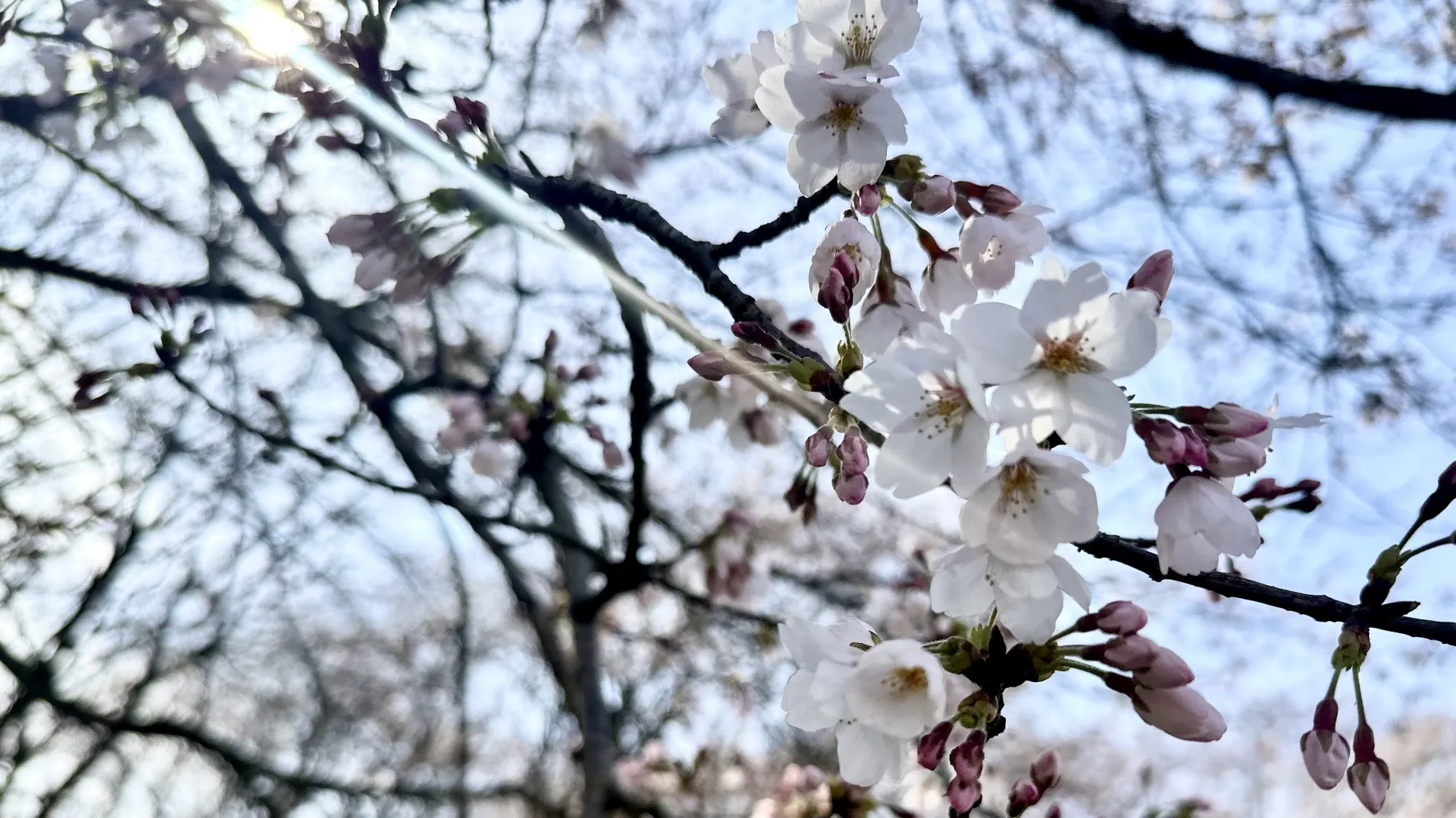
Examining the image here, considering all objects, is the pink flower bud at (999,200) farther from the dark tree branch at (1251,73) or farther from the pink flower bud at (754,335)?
the dark tree branch at (1251,73)

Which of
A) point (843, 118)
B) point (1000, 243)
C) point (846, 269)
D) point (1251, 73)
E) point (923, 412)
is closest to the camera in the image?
point (923, 412)

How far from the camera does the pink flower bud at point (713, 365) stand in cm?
108

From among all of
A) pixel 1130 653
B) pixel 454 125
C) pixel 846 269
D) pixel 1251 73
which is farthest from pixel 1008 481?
pixel 1251 73

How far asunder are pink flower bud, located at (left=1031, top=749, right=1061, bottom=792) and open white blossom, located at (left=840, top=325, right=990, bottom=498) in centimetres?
67

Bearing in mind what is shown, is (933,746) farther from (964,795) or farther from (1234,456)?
(1234,456)

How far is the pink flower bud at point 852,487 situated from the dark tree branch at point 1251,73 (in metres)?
A: 2.17

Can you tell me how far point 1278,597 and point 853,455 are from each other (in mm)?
446

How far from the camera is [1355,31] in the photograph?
3.33 m

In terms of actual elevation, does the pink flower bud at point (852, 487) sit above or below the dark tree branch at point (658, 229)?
below

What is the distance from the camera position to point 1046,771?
53.2 inches

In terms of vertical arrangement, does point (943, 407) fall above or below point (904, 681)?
above

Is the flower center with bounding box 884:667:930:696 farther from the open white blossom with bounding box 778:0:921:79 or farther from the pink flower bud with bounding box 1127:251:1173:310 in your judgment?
the open white blossom with bounding box 778:0:921:79

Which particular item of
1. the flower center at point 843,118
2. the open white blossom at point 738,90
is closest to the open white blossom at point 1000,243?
the flower center at point 843,118

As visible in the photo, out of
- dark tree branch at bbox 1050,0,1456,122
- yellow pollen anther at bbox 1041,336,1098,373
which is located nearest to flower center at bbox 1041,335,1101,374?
yellow pollen anther at bbox 1041,336,1098,373
